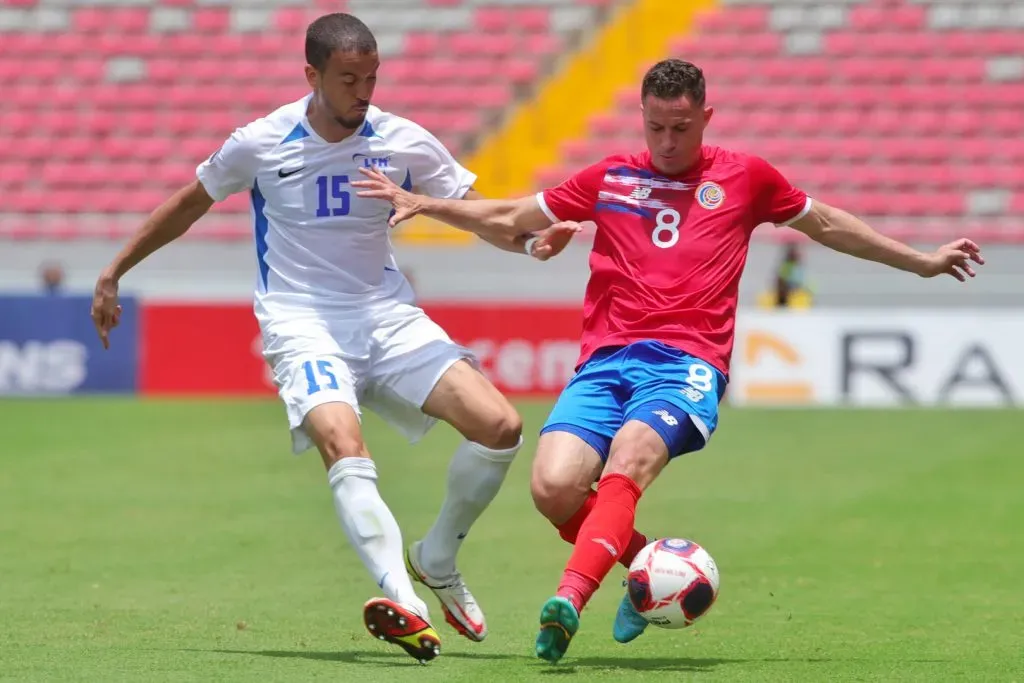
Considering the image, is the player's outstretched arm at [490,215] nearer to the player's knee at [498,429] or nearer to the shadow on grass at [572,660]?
the player's knee at [498,429]

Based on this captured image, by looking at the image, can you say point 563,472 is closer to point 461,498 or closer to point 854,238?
point 461,498

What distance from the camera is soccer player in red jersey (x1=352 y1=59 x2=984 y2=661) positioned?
6.60 meters

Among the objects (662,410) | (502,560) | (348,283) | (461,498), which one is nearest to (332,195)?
(348,283)

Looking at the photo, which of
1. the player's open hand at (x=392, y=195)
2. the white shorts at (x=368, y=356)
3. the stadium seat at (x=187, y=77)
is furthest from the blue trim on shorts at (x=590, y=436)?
Result: the stadium seat at (x=187, y=77)

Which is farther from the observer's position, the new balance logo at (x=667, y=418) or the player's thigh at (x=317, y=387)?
the player's thigh at (x=317, y=387)

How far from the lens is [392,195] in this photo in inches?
271

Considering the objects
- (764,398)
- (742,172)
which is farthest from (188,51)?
(742,172)

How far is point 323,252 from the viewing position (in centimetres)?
733

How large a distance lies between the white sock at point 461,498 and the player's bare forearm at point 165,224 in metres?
1.49

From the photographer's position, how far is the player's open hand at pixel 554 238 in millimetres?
6879

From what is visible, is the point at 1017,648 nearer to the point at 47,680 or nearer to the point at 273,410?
the point at 47,680

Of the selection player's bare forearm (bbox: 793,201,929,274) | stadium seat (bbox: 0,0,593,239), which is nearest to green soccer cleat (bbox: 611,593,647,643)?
player's bare forearm (bbox: 793,201,929,274)

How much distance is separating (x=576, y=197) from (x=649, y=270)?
467 mm

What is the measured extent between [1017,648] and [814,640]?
0.77 metres
